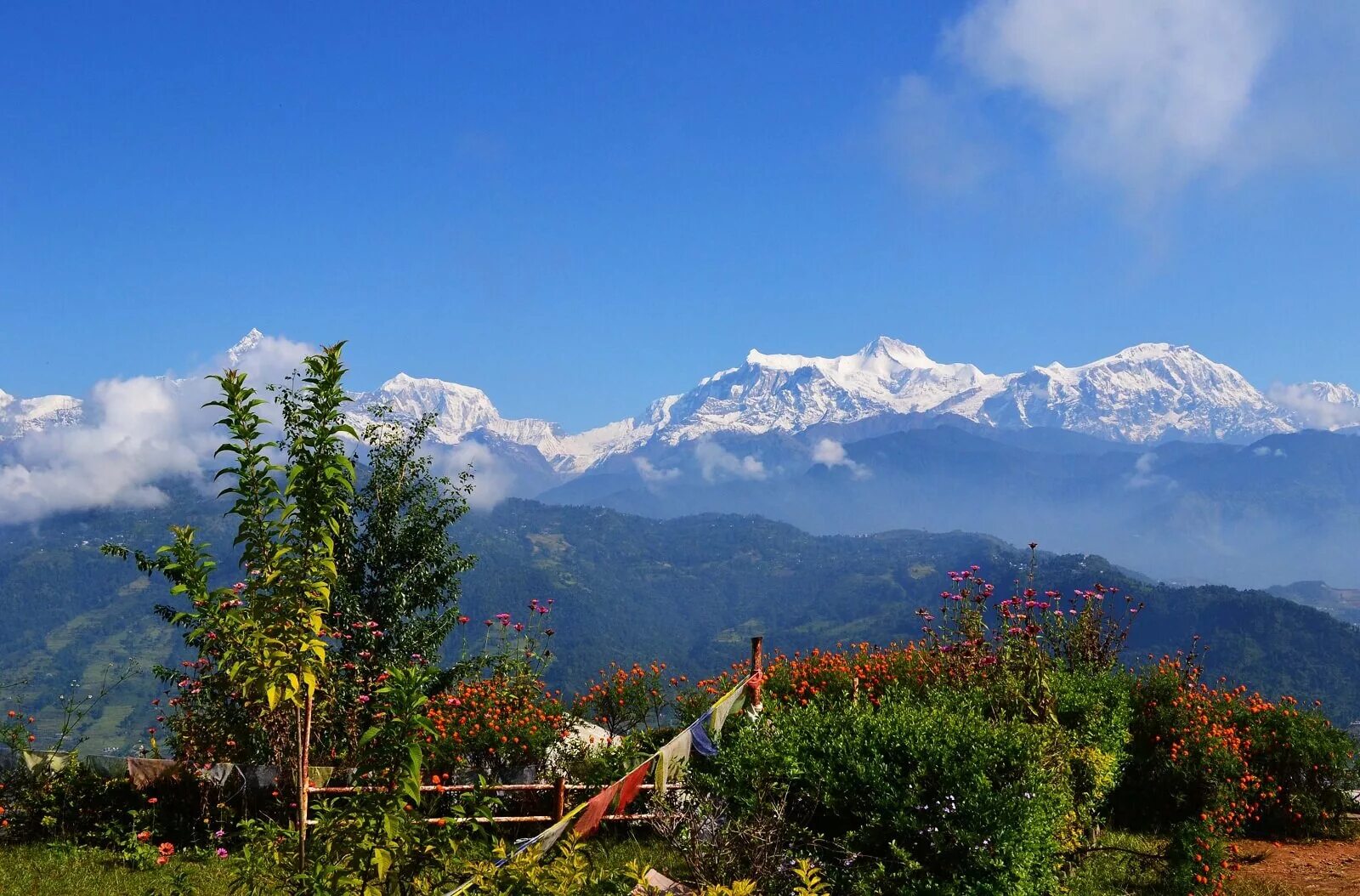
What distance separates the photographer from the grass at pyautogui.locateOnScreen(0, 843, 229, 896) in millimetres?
10539

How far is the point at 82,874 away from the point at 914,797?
1002cm

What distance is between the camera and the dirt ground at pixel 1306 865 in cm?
1088

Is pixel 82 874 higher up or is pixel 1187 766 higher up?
pixel 1187 766

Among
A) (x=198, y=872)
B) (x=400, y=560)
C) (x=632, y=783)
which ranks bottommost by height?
(x=198, y=872)

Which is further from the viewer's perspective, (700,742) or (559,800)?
(700,742)

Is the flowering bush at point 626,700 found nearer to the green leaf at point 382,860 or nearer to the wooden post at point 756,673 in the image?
the wooden post at point 756,673

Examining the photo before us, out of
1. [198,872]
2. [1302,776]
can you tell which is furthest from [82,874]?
[1302,776]

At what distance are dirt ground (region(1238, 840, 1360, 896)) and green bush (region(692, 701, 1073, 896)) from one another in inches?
119

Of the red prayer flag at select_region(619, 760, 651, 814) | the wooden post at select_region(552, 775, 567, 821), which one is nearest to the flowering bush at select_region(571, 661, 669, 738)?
the wooden post at select_region(552, 775, 567, 821)

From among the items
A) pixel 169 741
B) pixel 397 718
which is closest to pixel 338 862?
pixel 397 718

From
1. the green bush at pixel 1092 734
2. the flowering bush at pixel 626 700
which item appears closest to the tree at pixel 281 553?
Result: the green bush at pixel 1092 734

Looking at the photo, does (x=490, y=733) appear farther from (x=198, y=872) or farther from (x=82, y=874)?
(x=82, y=874)

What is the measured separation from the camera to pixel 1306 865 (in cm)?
1173

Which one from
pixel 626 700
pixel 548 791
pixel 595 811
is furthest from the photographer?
pixel 626 700
